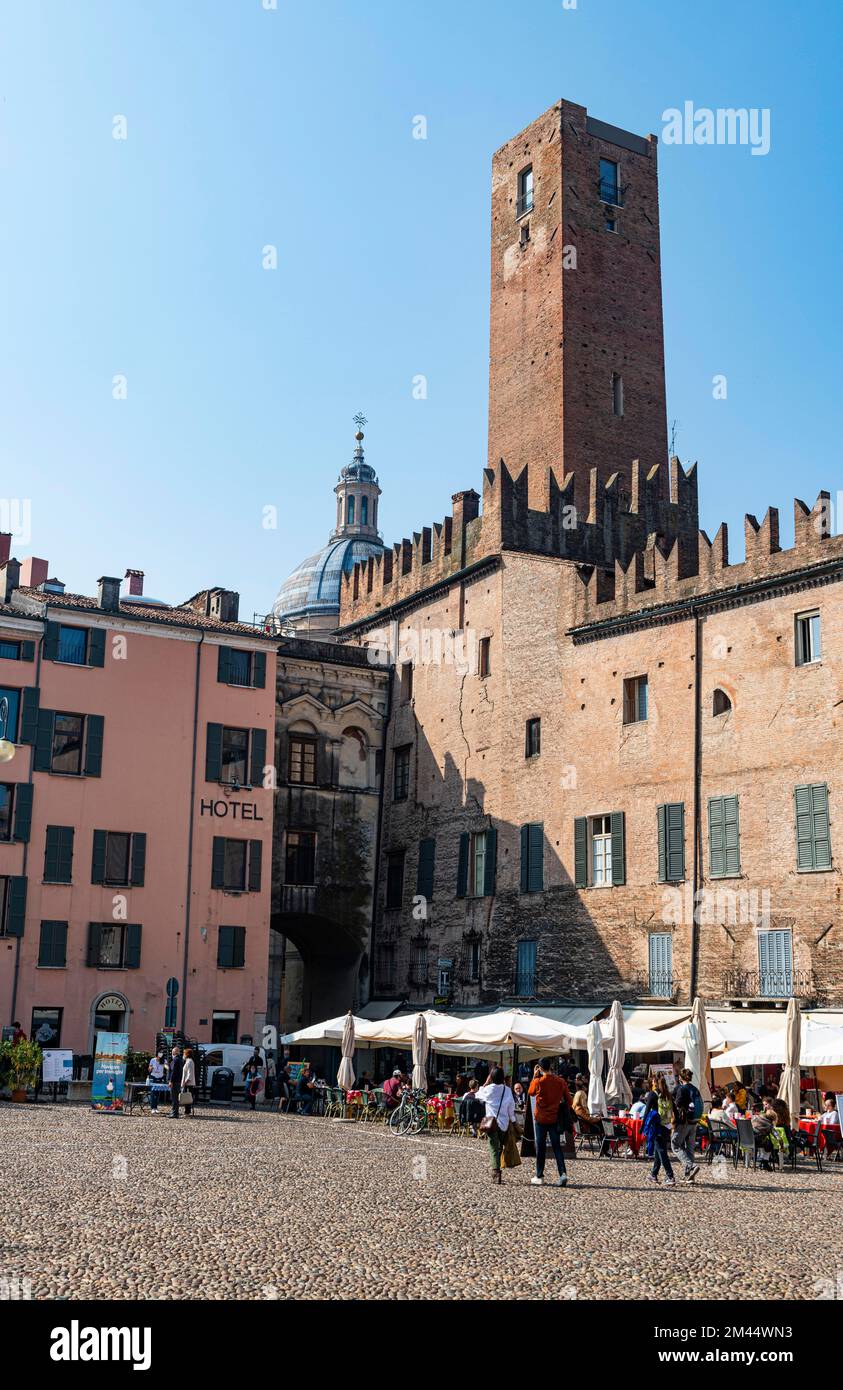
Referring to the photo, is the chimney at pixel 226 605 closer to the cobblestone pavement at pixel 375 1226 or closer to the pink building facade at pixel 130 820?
the pink building facade at pixel 130 820

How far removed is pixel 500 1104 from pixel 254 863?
21200 mm

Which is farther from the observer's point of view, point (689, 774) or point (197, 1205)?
point (689, 774)

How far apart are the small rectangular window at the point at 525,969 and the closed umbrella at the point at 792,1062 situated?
12486 mm

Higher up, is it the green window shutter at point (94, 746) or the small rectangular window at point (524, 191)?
the small rectangular window at point (524, 191)

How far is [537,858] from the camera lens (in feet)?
114

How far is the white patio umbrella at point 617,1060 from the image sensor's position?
2297 cm

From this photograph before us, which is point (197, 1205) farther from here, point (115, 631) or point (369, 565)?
point (369, 565)

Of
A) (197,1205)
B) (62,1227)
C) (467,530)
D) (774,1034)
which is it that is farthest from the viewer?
(467,530)

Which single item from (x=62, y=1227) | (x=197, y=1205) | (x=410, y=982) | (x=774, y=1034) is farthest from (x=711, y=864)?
(x=62, y=1227)

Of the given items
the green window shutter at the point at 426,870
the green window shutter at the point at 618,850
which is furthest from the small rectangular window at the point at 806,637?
the green window shutter at the point at 426,870

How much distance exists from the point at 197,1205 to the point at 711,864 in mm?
18745

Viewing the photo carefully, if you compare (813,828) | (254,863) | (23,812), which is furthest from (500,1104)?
(254,863)

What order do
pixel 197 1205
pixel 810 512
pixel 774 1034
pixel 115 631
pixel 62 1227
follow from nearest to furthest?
1. pixel 62 1227
2. pixel 197 1205
3. pixel 774 1034
4. pixel 810 512
5. pixel 115 631

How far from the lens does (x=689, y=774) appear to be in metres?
30.9
